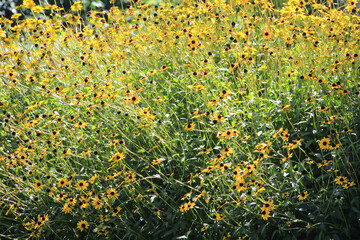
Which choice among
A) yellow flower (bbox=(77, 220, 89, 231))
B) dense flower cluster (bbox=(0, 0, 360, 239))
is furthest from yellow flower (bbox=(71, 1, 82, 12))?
yellow flower (bbox=(77, 220, 89, 231))

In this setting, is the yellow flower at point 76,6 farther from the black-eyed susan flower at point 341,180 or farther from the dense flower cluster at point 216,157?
the black-eyed susan flower at point 341,180

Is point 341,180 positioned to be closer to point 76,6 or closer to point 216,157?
point 216,157

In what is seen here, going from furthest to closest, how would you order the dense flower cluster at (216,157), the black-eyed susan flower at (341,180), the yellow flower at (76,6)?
the yellow flower at (76,6) → the dense flower cluster at (216,157) → the black-eyed susan flower at (341,180)

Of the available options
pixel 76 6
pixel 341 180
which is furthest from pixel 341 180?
pixel 76 6

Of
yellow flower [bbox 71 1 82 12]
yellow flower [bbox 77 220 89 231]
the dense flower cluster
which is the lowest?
yellow flower [bbox 77 220 89 231]

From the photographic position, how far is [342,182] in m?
2.55

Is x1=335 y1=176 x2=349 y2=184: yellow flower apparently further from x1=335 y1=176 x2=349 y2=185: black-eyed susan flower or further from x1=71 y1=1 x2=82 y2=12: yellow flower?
x1=71 y1=1 x2=82 y2=12: yellow flower

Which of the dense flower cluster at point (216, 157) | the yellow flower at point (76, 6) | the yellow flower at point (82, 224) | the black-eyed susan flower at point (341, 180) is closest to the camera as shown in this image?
the black-eyed susan flower at point (341, 180)

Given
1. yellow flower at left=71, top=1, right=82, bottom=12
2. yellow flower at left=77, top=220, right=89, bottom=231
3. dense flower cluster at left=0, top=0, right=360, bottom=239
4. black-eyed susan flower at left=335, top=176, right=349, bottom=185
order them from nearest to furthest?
black-eyed susan flower at left=335, top=176, right=349, bottom=185 → dense flower cluster at left=0, top=0, right=360, bottom=239 → yellow flower at left=77, top=220, right=89, bottom=231 → yellow flower at left=71, top=1, right=82, bottom=12

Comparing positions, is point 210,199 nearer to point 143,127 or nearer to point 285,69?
point 143,127

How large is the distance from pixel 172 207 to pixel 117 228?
42 centimetres

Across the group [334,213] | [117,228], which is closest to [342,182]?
[334,213]

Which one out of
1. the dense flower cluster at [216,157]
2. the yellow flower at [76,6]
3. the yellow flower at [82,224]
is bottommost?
the yellow flower at [82,224]

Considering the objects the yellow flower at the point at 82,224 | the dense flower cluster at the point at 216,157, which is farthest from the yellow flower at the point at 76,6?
the yellow flower at the point at 82,224
